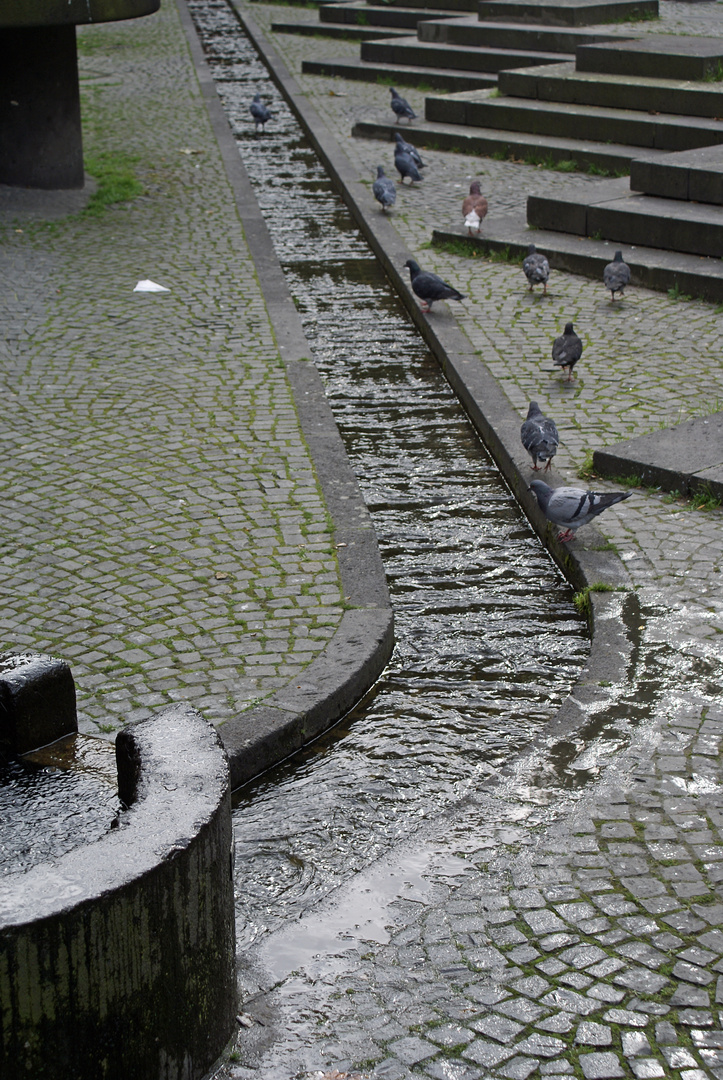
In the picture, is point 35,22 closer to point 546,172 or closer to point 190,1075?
point 546,172

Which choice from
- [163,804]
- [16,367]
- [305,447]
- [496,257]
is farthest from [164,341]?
[163,804]

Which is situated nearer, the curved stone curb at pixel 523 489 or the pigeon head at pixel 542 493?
the curved stone curb at pixel 523 489

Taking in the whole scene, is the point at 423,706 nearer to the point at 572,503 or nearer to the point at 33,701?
the point at 572,503

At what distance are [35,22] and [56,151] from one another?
234cm

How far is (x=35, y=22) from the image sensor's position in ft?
38.0

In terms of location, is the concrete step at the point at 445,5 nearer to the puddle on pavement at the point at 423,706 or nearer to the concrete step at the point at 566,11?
the concrete step at the point at 566,11

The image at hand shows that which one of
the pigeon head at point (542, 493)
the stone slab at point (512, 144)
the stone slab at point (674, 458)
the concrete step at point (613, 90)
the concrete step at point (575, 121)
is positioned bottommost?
the stone slab at point (674, 458)

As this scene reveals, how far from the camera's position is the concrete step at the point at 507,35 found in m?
19.1

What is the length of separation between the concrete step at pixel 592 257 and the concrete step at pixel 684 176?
2.95 feet

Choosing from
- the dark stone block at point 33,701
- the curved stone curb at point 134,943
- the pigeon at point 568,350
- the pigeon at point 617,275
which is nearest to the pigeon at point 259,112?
the pigeon at point 617,275

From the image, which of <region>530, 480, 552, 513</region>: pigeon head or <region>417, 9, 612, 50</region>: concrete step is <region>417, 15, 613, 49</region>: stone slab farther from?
<region>530, 480, 552, 513</region>: pigeon head

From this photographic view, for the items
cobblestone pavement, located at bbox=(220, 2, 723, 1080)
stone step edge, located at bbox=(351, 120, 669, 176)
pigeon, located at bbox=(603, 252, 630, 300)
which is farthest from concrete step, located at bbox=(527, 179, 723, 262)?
cobblestone pavement, located at bbox=(220, 2, 723, 1080)

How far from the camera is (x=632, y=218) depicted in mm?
11484

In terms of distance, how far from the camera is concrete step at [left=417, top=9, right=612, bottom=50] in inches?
751
